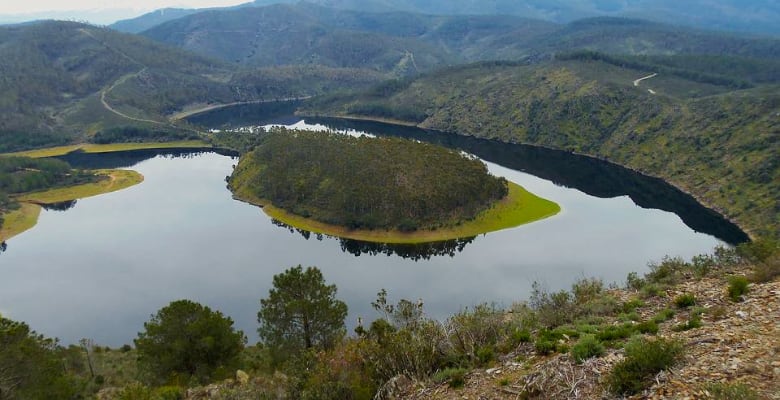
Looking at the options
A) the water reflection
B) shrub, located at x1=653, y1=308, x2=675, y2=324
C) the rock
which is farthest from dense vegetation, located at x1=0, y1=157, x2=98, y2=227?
shrub, located at x1=653, y1=308, x2=675, y2=324

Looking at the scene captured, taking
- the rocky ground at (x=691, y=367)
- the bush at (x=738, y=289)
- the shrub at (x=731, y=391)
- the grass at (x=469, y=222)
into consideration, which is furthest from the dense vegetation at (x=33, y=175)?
the shrub at (x=731, y=391)

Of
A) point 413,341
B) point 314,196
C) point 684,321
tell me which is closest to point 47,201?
point 314,196

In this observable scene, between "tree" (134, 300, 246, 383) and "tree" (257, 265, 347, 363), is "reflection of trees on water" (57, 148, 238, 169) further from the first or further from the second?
"tree" (134, 300, 246, 383)

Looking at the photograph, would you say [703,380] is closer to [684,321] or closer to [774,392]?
[774,392]

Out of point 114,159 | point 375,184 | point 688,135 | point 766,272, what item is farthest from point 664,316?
point 114,159

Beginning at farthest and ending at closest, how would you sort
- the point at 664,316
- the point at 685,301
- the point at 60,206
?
the point at 60,206, the point at 685,301, the point at 664,316

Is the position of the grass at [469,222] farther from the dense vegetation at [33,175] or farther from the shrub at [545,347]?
the shrub at [545,347]

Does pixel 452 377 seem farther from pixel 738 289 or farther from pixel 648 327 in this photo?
pixel 738 289
